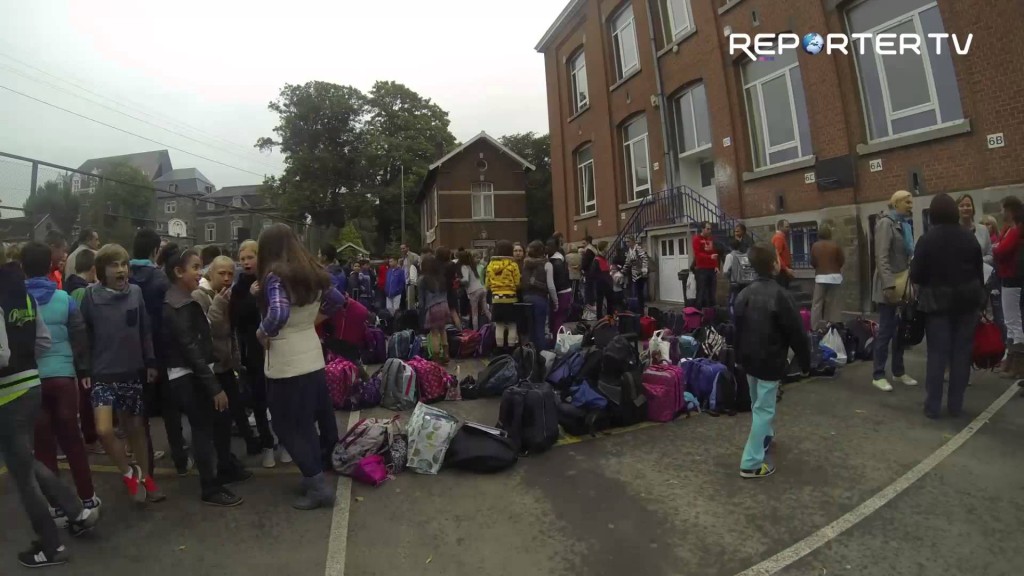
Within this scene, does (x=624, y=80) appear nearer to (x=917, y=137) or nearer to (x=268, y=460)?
(x=917, y=137)

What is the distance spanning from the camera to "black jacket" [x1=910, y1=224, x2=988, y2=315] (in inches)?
192

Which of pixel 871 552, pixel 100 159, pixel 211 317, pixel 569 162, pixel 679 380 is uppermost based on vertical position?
pixel 100 159

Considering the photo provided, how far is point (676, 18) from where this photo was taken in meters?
15.8

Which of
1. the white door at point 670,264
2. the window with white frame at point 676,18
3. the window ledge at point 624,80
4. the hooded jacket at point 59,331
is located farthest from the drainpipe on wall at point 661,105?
the hooded jacket at point 59,331

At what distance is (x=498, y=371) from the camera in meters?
6.68

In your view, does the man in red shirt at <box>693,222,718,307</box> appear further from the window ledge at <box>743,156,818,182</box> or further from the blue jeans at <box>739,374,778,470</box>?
the blue jeans at <box>739,374,778,470</box>

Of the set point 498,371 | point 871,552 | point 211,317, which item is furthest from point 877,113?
point 211,317

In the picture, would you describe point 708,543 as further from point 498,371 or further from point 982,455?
point 498,371

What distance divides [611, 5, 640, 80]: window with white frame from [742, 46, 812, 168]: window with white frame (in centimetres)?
479

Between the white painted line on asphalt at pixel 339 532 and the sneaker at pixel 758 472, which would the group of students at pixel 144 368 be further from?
the sneaker at pixel 758 472

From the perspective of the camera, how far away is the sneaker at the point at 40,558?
3.21 m

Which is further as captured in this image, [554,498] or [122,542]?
[554,498]

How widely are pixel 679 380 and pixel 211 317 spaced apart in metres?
4.41

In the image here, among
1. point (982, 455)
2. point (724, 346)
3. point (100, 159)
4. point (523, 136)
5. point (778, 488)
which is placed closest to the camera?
point (778, 488)
